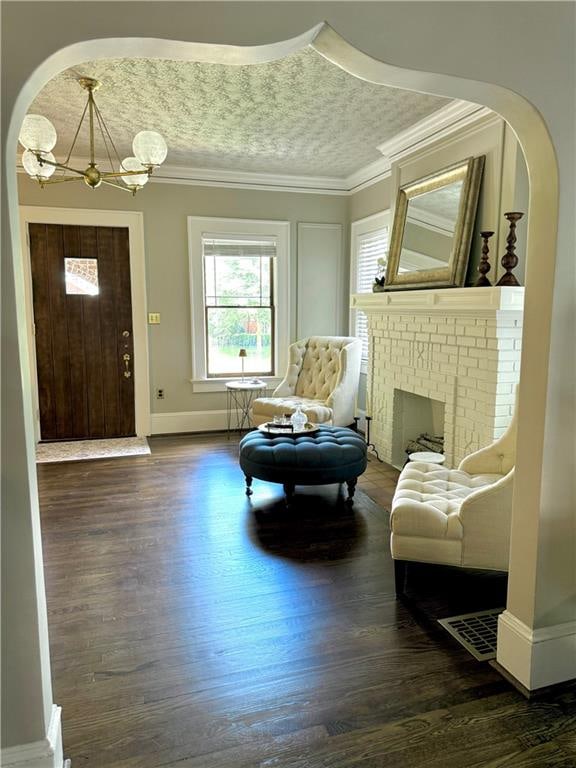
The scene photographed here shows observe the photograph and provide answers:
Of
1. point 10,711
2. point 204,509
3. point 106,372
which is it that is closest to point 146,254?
point 106,372

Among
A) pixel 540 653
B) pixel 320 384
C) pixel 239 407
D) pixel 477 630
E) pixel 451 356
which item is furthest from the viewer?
pixel 239 407

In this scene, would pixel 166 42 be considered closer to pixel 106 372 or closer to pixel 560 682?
pixel 560 682

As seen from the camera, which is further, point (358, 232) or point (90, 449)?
point (358, 232)

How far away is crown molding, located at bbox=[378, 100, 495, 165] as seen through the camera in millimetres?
3521

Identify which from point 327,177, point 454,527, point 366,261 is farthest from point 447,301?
point 327,177

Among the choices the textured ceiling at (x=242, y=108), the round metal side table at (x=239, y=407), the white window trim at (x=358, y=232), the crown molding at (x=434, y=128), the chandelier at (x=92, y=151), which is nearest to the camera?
the chandelier at (x=92, y=151)

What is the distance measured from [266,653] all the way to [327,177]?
16.3ft

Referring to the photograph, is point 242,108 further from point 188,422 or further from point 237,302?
point 188,422

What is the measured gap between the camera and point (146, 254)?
5.36 metres

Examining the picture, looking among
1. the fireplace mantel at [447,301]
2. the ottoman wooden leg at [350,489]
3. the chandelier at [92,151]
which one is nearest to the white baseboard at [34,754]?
the ottoman wooden leg at [350,489]

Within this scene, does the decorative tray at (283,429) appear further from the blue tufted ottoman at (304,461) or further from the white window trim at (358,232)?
the white window trim at (358,232)

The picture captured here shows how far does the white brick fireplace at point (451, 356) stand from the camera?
3.25m

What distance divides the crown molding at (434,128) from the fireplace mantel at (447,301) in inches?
→ 45.9

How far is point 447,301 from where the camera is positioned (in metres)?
3.62
